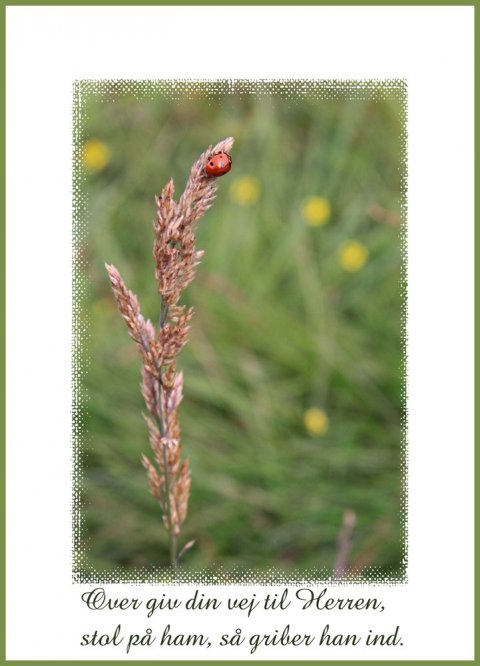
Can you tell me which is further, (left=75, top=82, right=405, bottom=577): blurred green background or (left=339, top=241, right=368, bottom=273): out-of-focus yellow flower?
(left=339, top=241, right=368, bottom=273): out-of-focus yellow flower

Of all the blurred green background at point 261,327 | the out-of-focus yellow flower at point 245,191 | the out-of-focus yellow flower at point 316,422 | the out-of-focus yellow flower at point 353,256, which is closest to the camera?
the blurred green background at point 261,327

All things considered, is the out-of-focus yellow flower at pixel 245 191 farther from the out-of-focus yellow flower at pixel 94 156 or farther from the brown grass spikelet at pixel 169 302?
the brown grass spikelet at pixel 169 302

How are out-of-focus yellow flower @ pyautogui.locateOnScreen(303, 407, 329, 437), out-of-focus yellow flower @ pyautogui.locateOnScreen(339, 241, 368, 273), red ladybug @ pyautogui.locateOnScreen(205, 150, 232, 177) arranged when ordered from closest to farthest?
red ladybug @ pyautogui.locateOnScreen(205, 150, 232, 177) → out-of-focus yellow flower @ pyautogui.locateOnScreen(303, 407, 329, 437) → out-of-focus yellow flower @ pyautogui.locateOnScreen(339, 241, 368, 273)

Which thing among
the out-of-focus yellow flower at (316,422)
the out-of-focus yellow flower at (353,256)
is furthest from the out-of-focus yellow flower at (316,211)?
the out-of-focus yellow flower at (316,422)

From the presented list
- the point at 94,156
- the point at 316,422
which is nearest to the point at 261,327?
the point at 316,422

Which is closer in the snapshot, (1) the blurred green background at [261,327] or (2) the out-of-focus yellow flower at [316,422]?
(1) the blurred green background at [261,327]

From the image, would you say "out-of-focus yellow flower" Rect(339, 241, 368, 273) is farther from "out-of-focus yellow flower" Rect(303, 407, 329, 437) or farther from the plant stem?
the plant stem

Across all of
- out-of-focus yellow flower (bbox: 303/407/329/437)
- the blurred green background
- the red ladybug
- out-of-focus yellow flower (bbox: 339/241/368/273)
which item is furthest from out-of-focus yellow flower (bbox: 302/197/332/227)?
the red ladybug

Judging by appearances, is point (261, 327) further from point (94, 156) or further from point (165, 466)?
point (165, 466)
